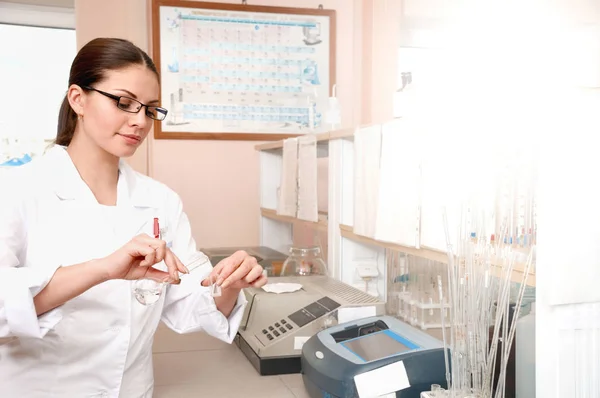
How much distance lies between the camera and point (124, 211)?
1.44 m

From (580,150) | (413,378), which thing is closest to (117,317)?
(413,378)

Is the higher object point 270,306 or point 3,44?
point 3,44

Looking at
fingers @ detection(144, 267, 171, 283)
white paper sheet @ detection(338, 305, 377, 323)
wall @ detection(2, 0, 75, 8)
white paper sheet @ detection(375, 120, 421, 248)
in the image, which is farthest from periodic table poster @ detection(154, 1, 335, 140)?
fingers @ detection(144, 267, 171, 283)

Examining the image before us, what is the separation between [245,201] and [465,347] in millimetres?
2629

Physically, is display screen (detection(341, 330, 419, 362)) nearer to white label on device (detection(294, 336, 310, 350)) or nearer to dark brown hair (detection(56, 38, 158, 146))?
white label on device (detection(294, 336, 310, 350))

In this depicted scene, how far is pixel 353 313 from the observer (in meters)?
1.63

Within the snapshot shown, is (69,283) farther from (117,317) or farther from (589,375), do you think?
(589,375)

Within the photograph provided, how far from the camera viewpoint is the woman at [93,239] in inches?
50.8

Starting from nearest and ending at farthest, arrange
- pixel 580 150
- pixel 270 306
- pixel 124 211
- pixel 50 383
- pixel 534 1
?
pixel 580 150 → pixel 50 383 → pixel 124 211 → pixel 270 306 → pixel 534 1

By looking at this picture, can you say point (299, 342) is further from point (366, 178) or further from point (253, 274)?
point (366, 178)

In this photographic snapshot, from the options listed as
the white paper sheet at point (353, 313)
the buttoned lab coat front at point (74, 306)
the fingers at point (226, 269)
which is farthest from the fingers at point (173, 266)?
the white paper sheet at point (353, 313)

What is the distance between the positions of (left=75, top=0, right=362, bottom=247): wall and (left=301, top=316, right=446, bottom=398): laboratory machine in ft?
7.34

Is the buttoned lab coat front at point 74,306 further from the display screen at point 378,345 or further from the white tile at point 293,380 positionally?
the display screen at point 378,345

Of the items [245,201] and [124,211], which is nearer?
[124,211]
